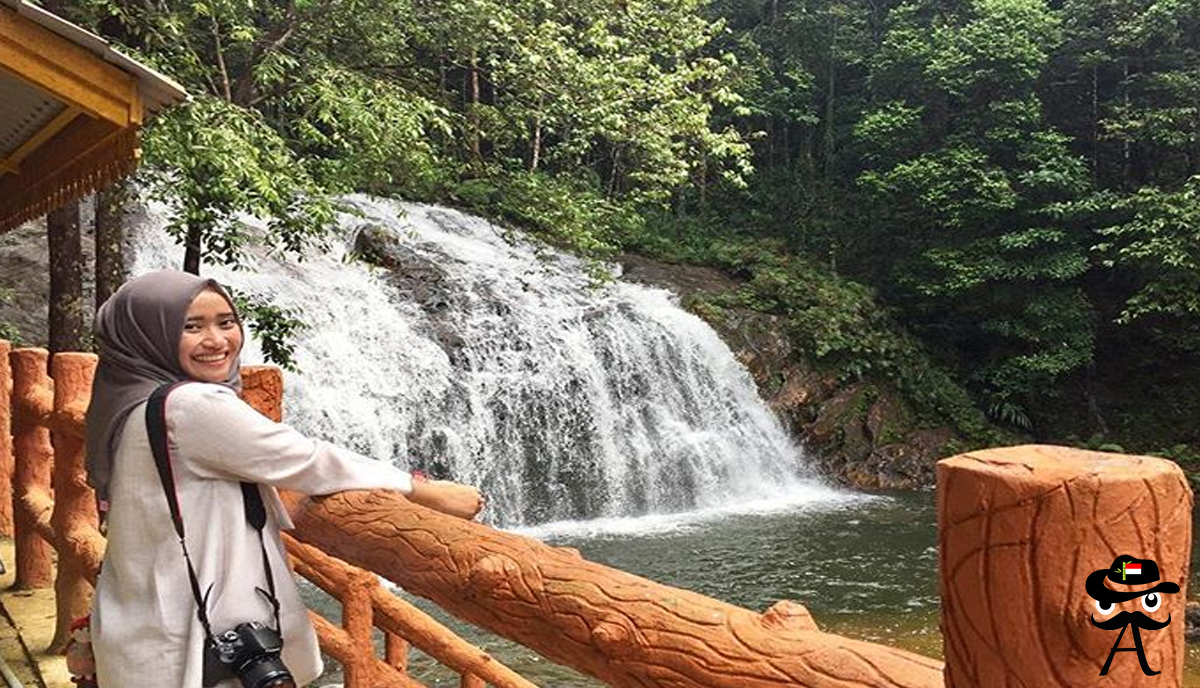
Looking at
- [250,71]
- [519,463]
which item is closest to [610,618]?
[250,71]

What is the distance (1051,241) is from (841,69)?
815cm

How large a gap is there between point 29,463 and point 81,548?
1.14 metres

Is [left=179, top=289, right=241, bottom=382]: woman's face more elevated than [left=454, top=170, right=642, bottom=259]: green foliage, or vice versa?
[left=454, top=170, right=642, bottom=259]: green foliage

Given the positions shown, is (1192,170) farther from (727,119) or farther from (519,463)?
(519,463)

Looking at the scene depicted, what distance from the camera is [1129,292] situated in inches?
646

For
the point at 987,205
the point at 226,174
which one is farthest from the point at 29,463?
the point at 987,205

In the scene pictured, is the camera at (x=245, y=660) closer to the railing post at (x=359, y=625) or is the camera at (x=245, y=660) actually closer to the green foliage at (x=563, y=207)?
the railing post at (x=359, y=625)

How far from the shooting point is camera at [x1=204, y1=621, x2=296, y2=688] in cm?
148

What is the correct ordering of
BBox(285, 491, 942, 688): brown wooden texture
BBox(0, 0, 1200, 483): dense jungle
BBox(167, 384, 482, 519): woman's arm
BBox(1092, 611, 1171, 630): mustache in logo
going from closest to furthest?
1. BBox(1092, 611, 1171, 630): mustache in logo
2. BBox(285, 491, 942, 688): brown wooden texture
3. BBox(167, 384, 482, 519): woman's arm
4. BBox(0, 0, 1200, 483): dense jungle

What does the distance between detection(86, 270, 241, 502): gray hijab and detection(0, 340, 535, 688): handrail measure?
0.66 metres

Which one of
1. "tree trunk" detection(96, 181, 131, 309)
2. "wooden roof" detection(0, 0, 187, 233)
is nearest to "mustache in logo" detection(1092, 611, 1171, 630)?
"wooden roof" detection(0, 0, 187, 233)

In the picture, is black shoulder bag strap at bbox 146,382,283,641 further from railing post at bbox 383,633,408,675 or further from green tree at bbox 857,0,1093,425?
green tree at bbox 857,0,1093,425

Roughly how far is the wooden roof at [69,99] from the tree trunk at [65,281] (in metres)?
3.41

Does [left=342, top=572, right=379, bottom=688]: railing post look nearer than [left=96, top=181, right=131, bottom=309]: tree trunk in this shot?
Yes
